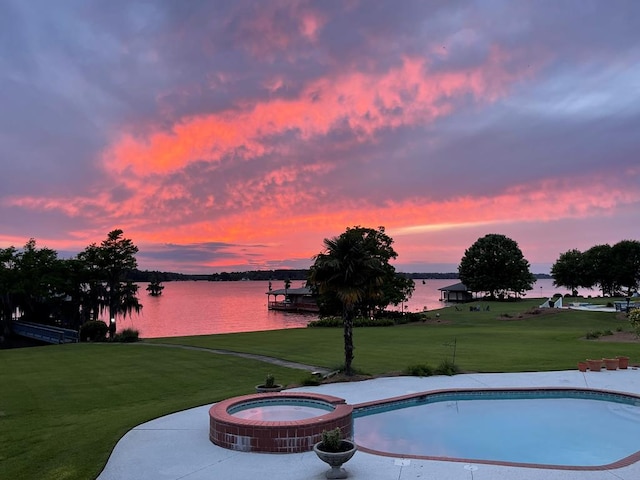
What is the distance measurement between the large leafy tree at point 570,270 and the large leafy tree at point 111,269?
89.4 metres

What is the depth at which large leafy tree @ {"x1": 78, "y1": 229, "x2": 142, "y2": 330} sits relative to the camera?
53.8m

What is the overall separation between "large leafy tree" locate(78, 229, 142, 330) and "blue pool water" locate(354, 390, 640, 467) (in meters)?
46.5

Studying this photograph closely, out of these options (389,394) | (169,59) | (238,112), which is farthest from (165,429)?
(238,112)

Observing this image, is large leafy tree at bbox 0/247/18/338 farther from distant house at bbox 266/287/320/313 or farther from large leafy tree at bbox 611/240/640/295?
large leafy tree at bbox 611/240/640/295

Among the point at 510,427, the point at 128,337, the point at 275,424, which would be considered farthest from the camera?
the point at 128,337

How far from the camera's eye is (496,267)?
9756 cm

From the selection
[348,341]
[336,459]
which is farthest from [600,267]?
[336,459]

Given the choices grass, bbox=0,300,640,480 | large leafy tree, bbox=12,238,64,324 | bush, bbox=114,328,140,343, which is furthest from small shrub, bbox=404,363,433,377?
large leafy tree, bbox=12,238,64,324

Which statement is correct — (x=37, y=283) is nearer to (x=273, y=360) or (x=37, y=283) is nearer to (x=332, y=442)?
(x=273, y=360)

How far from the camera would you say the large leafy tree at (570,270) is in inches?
4037

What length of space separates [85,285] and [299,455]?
52346 mm

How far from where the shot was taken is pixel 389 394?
15578 millimetres

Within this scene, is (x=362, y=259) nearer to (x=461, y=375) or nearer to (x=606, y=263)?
(x=461, y=375)

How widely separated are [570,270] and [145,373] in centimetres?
10298
